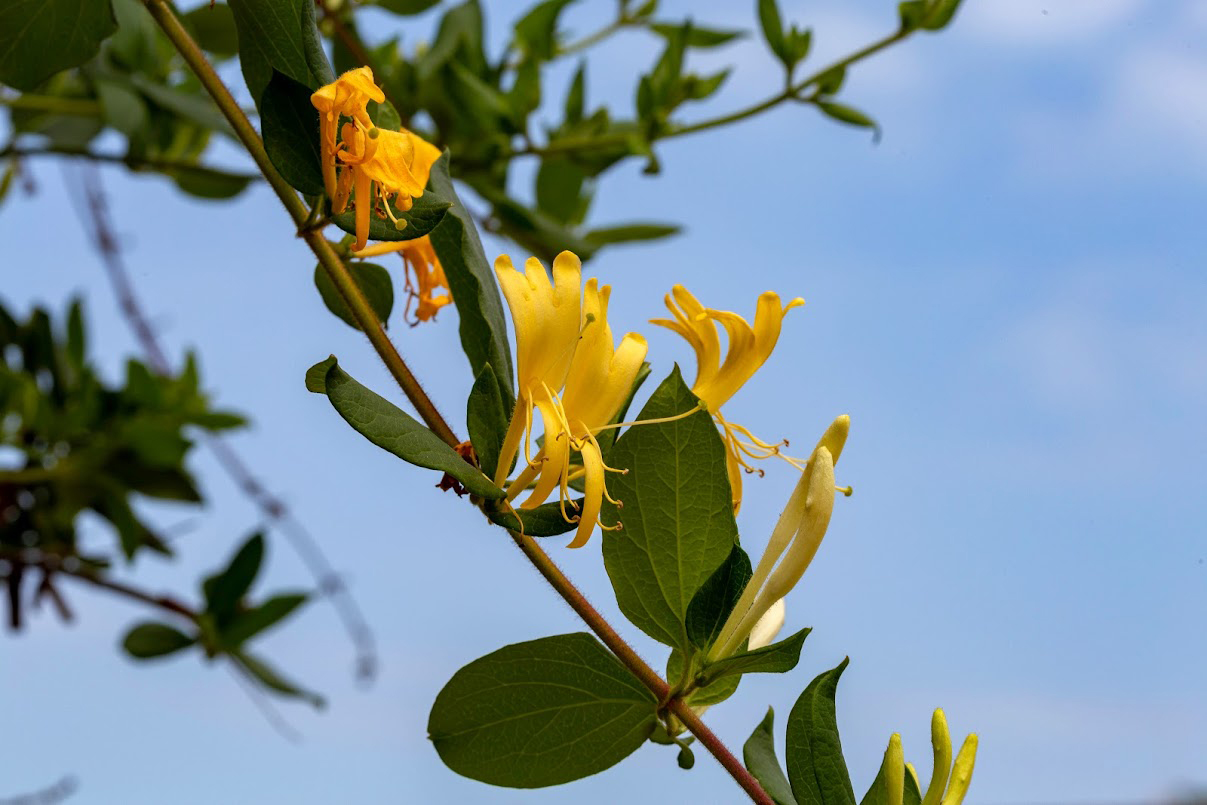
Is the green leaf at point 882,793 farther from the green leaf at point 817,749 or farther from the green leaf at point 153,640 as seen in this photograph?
the green leaf at point 153,640

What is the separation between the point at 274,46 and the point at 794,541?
0.25 metres

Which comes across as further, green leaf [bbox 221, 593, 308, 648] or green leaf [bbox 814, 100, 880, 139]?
green leaf [bbox 221, 593, 308, 648]

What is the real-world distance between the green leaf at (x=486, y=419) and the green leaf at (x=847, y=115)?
0.57m

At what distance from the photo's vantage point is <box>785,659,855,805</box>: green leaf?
Answer: 45 cm

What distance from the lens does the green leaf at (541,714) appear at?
45 centimetres

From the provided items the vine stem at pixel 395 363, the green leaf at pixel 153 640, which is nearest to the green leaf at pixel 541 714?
the vine stem at pixel 395 363

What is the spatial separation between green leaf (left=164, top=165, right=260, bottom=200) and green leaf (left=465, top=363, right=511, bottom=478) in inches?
28.8

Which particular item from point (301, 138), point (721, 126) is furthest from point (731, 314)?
point (721, 126)

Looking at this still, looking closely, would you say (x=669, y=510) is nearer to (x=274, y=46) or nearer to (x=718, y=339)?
(x=718, y=339)

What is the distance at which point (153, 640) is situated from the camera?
1215 millimetres

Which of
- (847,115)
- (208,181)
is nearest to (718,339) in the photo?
(847,115)

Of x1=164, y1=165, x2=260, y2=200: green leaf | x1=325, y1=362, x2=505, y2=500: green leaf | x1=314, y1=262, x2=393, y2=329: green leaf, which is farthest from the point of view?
x1=164, y1=165, x2=260, y2=200: green leaf

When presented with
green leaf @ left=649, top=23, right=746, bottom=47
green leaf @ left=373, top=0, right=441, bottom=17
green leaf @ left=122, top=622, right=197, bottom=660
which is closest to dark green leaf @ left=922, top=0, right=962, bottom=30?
green leaf @ left=649, top=23, right=746, bottom=47

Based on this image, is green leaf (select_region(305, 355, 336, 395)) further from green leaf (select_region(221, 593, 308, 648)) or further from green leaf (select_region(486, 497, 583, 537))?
green leaf (select_region(221, 593, 308, 648))
